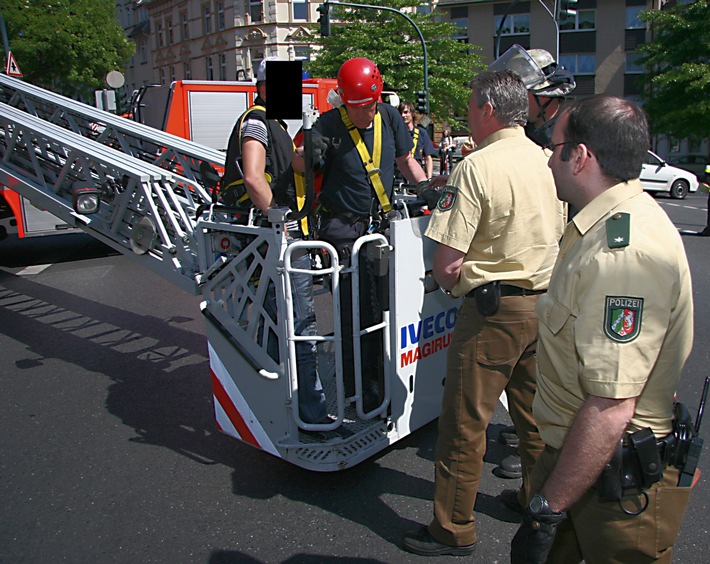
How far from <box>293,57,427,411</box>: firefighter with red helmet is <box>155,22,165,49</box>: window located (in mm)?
55097

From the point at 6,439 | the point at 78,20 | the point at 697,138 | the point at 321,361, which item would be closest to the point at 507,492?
the point at 321,361

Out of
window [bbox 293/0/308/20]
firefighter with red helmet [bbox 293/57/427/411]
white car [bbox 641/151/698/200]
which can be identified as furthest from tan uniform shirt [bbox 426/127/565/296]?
window [bbox 293/0/308/20]

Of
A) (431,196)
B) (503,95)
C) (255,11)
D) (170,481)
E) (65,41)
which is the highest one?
(255,11)

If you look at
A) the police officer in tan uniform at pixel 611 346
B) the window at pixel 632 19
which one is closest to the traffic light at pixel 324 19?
the police officer in tan uniform at pixel 611 346

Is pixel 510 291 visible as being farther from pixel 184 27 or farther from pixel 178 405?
pixel 184 27

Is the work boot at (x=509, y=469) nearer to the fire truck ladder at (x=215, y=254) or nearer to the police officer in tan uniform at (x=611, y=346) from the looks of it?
the fire truck ladder at (x=215, y=254)

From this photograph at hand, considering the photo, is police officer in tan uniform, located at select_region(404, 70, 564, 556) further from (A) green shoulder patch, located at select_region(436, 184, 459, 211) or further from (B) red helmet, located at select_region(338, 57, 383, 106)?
(B) red helmet, located at select_region(338, 57, 383, 106)

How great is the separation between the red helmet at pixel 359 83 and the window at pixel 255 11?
44.4m

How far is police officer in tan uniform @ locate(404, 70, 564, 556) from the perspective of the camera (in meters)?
2.59

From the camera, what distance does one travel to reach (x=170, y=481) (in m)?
3.48

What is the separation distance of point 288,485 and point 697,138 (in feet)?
102

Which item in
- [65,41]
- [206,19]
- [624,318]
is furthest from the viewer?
[206,19]

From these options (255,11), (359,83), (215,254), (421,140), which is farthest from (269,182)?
(255,11)

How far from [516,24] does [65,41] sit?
28.2 m
